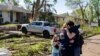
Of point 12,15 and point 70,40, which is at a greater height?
point 70,40

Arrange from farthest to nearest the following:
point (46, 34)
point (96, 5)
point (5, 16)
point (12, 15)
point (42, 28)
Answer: point (96, 5) < point (12, 15) < point (5, 16) < point (42, 28) < point (46, 34)

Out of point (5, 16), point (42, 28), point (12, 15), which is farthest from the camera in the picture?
point (12, 15)

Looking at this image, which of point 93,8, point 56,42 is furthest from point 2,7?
point 93,8

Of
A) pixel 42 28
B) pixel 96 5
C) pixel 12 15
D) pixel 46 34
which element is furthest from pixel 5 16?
pixel 96 5

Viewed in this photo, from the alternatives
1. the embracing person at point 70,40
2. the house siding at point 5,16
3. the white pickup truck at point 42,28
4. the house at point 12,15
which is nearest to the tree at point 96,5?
the house at point 12,15

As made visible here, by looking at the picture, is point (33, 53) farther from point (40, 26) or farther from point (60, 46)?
point (40, 26)

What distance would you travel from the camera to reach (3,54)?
873 cm

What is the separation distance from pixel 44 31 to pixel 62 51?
22.6 metres

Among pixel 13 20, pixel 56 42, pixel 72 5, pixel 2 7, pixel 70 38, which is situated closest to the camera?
pixel 70 38

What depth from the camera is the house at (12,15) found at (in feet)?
172

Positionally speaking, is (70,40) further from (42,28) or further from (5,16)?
(5,16)

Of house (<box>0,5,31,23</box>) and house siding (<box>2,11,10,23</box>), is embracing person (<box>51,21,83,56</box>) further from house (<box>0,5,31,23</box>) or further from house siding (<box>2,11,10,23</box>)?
house siding (<box>2,11,10,23</box>)

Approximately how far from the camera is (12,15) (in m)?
55.8

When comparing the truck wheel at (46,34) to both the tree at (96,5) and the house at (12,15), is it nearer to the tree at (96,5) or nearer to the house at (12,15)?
the house at (12,15)
